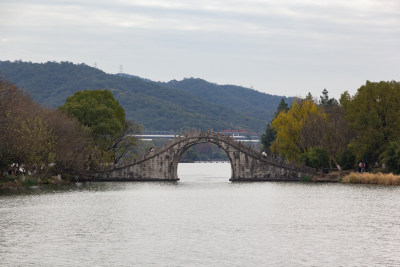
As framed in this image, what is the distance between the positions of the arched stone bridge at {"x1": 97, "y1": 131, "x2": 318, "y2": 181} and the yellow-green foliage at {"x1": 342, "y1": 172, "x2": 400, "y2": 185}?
41.3 feet

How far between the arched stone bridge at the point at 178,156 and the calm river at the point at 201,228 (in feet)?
63.2

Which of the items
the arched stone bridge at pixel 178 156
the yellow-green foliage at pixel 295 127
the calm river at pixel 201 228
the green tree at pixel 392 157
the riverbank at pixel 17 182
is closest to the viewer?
the calm river at pixel 201 228

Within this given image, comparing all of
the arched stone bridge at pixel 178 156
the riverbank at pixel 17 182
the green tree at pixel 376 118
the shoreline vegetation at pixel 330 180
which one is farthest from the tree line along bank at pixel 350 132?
the riverbank at pixel 17 182

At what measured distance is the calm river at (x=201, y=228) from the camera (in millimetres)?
35219

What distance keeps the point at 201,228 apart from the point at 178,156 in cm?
5056

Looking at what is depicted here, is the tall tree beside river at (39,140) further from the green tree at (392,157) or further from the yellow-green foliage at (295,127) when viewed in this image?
the green tree at (392,157)

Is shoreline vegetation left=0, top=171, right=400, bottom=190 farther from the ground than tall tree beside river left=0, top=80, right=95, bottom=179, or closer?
closer

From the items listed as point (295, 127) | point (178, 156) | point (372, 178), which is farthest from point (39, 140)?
point (372, 178)

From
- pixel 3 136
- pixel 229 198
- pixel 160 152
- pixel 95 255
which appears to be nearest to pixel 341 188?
pixel 229 198

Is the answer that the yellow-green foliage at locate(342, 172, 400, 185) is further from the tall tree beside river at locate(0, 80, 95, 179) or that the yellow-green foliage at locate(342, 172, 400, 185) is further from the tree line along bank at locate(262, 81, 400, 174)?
the tall tree beside river at locate(0, 80, 95, 179)

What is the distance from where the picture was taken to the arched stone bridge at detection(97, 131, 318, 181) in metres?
93.6

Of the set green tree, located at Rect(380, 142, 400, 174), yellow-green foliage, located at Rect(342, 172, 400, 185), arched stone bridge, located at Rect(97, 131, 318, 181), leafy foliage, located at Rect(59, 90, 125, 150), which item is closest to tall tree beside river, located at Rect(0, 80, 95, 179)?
leafy foliage, located at Rect(59, 90, 125, 150)

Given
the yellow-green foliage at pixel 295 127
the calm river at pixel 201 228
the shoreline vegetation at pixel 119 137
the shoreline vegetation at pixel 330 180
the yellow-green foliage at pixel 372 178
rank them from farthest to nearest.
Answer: the yellow-green foliage at pixel 295 127, the yellow-green foliage at pixel 372 178, the shoreline vegetation at pixel 330 180, the shoreline vegetation at pixel 119 137, the calm river at pixel 201 228

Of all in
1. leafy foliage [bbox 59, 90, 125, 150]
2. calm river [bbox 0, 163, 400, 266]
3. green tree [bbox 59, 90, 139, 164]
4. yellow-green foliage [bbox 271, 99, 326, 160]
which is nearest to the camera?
calm river [bbox 0, 163, 400, 266]
